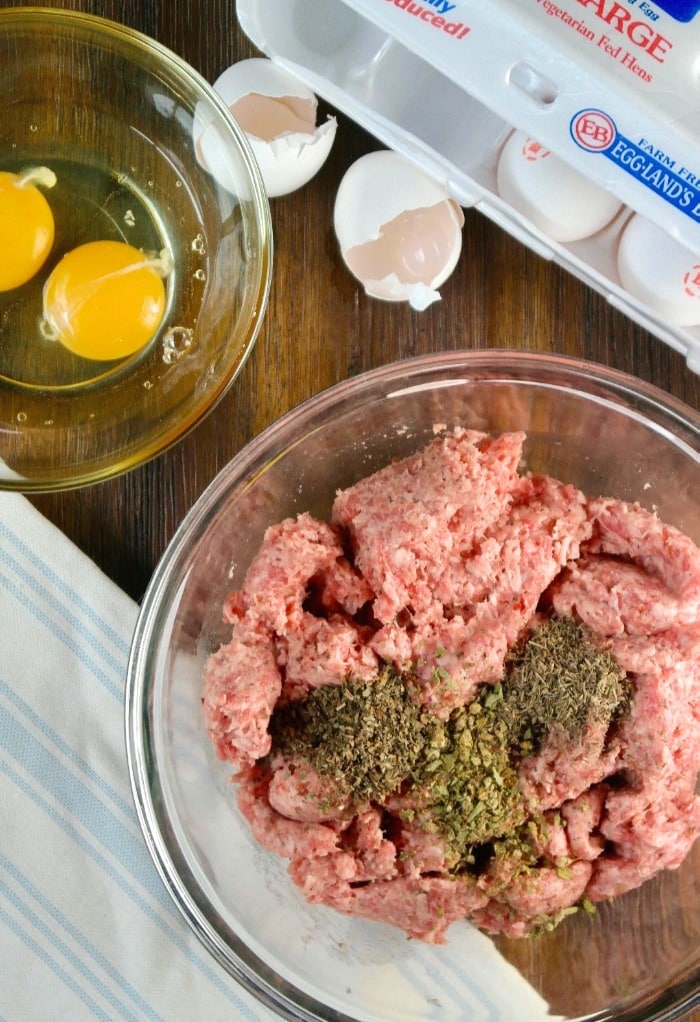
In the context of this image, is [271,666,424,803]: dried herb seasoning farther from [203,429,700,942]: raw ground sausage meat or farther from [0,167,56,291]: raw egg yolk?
[0,167,56,291]: raw egg yolk

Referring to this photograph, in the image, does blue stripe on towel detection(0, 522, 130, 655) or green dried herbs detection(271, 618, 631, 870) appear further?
blue stripe on towel detection(0, 522, 130, 655)

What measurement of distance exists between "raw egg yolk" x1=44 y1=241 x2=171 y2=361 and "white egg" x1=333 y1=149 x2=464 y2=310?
41 centimetres

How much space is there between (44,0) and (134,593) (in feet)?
4.02

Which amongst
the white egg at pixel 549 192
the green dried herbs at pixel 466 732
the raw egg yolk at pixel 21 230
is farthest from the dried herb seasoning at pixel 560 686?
the raw egg yolk at pixel 21 230

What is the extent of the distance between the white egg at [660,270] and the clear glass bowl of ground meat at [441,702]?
0.21m

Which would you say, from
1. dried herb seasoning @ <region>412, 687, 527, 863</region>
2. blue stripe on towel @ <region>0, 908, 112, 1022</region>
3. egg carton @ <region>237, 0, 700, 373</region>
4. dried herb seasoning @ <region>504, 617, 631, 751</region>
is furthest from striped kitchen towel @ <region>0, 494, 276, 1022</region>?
egg carton @ <region>237, 0, 700, 373</region>

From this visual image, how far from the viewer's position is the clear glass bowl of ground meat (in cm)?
165

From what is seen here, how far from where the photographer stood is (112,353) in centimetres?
201

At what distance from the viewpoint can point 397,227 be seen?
6.42ft

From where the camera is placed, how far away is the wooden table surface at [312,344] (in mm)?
2049

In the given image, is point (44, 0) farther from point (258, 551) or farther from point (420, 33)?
point (258, 551)

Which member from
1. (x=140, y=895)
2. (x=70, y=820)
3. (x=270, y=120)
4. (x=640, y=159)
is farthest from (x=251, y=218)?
(x=140, y=895)

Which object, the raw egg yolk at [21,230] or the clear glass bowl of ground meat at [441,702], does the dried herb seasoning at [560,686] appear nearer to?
the clear glass bowl of ground meat at [441,702]

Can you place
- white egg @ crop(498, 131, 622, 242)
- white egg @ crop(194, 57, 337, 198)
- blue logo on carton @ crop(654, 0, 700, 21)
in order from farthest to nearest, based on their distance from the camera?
white egg @ crop(194, 57, 337, 198)
white egg @ crop(498, 131, 622, 242)
blue logo on carton @ crop(654, 0, 700, 21)
